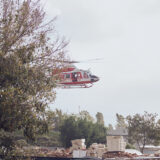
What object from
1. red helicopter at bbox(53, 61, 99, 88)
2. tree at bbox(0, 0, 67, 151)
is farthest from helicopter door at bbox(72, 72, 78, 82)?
tree at bbox(0, 0, 67, 151)

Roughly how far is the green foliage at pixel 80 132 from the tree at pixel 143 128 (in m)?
7.09

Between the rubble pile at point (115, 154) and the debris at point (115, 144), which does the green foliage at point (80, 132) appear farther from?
the rubble pile at point (115, 154)

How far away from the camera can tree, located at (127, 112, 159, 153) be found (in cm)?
5247

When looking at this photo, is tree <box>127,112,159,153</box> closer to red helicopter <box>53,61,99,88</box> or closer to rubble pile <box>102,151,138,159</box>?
red helicopter <box>53,61,99,88</box>

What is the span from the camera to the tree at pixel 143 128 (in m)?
52.5

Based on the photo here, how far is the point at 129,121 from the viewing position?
54500 mm

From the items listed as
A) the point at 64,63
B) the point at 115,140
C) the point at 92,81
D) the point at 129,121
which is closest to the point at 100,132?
the point at 129,121

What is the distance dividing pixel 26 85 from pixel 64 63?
2.86 meters

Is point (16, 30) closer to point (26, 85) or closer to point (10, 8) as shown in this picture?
point (10, 8)

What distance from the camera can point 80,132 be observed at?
56125 mm

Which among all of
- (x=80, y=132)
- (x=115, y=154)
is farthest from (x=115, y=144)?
(x=80, y=132)

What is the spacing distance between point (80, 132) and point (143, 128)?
41.7ft

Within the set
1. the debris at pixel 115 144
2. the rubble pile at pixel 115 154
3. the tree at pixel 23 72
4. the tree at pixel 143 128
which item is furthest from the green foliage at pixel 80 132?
A: the tree at pixel 23 72

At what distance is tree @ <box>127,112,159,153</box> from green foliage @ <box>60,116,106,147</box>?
7.09 m
